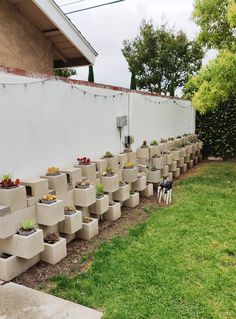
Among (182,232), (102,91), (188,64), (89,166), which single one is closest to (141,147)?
(102,91)

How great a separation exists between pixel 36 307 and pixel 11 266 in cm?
86

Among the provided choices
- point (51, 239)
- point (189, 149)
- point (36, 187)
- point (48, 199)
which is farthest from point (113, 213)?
point (189, 149)

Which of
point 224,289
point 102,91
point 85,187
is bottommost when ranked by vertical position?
point 224,289

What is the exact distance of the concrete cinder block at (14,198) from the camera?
13.0 feet

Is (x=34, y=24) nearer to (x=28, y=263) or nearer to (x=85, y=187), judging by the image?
(x=85, y=187)

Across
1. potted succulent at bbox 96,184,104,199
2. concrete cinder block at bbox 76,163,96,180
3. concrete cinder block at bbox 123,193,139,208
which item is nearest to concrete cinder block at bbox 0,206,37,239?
concrete cinder block at bbox 76,163,96,180

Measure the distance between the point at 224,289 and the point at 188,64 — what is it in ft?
72.7

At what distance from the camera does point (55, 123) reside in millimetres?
5383

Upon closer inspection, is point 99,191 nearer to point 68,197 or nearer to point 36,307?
point 68,197

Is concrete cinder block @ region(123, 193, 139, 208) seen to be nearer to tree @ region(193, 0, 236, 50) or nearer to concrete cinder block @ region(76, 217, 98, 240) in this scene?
Answer: concrete cinder block @ region(76, 217, 98, 240)

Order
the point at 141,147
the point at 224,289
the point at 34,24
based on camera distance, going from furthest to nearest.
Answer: the point at 141,147 < the point at 34,24 < the point at 224,289

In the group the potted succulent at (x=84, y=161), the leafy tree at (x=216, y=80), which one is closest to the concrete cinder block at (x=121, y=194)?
the potted succulent at (x=84, y=161)

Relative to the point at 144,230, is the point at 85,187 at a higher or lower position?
higher

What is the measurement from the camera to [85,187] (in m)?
5.39
